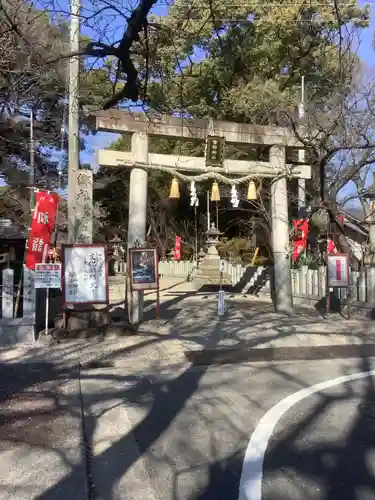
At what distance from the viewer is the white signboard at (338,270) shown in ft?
45.9

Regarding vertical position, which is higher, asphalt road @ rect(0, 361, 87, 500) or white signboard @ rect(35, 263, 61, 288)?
white signboard @ rect(35, 263, 61, 288)

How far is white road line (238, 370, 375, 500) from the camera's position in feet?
12.7

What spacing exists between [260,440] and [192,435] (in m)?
0.68

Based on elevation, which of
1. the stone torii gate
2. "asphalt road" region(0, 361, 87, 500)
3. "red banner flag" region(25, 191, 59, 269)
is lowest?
"asphalt road" region(0, 361, 87, 500)

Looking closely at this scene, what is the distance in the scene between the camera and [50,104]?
56.9 feet

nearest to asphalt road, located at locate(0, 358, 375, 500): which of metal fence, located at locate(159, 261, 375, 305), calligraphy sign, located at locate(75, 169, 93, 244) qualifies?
calligraphy sign, located at locate(75, 169, 93, 244)

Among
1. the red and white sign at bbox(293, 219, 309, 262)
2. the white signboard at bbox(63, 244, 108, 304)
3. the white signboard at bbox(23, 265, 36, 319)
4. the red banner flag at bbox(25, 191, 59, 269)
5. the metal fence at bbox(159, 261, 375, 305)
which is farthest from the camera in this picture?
the red and white sign at bbox(293, 219, 309, 262)

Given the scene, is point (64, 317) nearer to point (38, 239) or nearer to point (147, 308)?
point (38, 239)

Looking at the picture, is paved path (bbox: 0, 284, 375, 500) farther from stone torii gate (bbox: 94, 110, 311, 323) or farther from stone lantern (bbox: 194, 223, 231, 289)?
stone lantern (bbox: 194, 223, 231, 289)

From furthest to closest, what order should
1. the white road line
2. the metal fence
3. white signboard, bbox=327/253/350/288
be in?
the metal fence, white signboard, bbox=327/253/350/288, the white road line

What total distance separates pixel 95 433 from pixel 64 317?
19.8 ft

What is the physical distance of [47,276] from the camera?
1034 cm

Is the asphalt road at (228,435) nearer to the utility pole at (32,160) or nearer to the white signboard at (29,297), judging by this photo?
the white signboard at (29,297)

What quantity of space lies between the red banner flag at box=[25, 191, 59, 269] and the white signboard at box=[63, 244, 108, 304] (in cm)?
50
